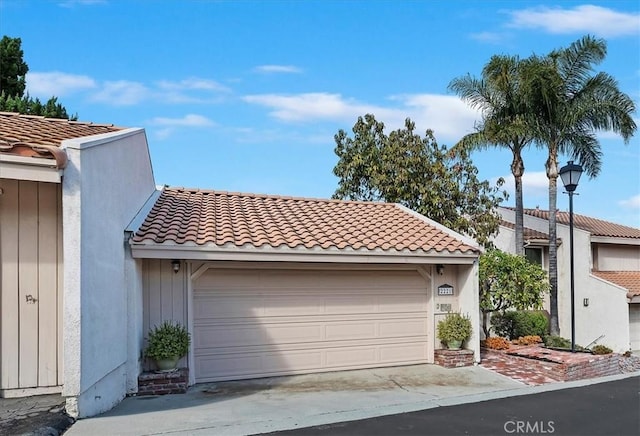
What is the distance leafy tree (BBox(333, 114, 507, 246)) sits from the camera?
745 inches

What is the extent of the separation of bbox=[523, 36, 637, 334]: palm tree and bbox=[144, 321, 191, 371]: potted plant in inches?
557

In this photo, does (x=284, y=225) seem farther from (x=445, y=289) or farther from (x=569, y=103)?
(x=569, y=103)

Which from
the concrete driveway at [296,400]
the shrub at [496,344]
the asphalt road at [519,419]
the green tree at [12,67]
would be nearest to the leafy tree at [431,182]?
the shrub at [496,344]

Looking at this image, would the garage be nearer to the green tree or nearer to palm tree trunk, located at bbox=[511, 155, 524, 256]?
palm tree trunk, located at bbox=[511, 155, 524, 256]

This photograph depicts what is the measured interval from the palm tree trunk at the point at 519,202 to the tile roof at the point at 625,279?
14.1ft

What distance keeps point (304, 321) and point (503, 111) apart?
12430mm

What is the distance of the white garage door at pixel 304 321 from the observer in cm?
977

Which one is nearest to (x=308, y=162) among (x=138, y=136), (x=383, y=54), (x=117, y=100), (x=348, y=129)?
(x=348, y=129)

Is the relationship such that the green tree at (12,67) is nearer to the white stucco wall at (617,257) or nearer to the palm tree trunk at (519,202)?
the palm tree trunk at (519,202)

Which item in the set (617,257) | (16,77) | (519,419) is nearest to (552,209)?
(617,257)

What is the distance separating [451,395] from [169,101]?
35.5ft

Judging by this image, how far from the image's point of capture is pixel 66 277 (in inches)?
242

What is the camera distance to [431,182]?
750 inches

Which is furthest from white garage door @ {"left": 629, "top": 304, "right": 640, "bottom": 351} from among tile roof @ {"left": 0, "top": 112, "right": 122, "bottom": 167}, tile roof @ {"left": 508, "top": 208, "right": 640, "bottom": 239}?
tile roof @ {"left": 0, "top": 112, "right": 122, "bottom": 167}
